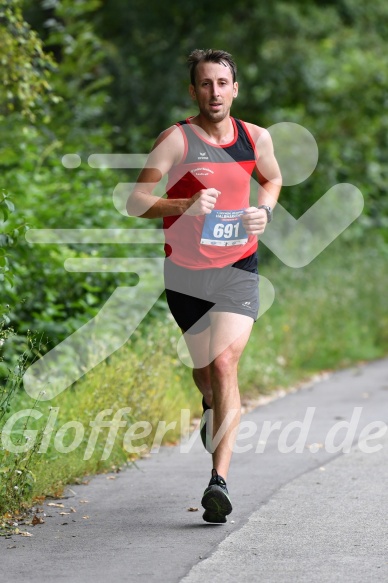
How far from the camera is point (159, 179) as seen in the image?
239 inches

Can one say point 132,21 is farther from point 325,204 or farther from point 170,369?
point 170,369

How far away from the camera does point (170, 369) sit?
9.37m

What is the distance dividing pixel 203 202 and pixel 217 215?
0.29 m

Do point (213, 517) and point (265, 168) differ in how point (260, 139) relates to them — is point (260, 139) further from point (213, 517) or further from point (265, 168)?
point (213, 517)

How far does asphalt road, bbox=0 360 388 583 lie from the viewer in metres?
5.02

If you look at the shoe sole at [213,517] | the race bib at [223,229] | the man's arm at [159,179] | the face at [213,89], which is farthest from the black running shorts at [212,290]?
the shoe sole at [213,517]

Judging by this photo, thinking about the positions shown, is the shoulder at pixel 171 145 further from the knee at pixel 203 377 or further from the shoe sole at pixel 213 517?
the shoe sole at pixel 213 517

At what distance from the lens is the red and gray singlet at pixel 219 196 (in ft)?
19.8

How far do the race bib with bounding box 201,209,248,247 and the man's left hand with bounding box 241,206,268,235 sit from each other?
0.07m

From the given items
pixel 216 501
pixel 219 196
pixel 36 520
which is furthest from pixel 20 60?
pixel 216 501

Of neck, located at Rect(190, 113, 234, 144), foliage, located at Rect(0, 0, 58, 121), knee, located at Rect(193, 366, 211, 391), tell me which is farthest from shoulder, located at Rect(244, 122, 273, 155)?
Answer: foliage, located at Rect(0, 0, 58, 121)

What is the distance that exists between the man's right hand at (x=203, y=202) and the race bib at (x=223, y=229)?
0.71 feet

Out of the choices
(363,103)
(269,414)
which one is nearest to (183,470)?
(269,414)

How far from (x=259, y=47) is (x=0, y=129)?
786 cm
